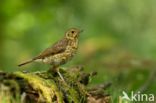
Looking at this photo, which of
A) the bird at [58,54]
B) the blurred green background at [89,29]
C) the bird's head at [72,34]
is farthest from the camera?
the blurred green background at [89,29]

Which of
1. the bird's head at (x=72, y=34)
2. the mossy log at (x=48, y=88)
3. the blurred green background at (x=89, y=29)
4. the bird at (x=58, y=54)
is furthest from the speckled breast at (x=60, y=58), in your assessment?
the blurred green background at (x=89, y=29)

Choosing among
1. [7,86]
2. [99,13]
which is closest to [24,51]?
[99,13]

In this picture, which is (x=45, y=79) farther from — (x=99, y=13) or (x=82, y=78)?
(x=99, y=13)

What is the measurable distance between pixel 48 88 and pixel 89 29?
8.83 meters

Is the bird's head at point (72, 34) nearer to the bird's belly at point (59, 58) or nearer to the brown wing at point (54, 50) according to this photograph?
the brown wing at point (54, 50)

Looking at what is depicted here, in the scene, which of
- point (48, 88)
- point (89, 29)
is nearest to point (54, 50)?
point (48, 88)

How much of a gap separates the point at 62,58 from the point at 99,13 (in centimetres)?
835

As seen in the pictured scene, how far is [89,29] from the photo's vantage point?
17641 millimetres

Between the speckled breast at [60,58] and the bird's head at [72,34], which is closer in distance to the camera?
the speckled breast at [60,58]

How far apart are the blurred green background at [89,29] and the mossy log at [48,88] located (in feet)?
16.1

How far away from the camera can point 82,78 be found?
9922 mm

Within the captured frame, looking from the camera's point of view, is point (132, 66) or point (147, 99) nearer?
point (147, 99)

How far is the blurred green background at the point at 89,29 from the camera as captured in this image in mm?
15906

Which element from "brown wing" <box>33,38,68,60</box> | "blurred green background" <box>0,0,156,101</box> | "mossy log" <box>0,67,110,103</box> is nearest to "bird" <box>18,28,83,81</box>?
"brown wing" <box>33,38,68,60</box>
